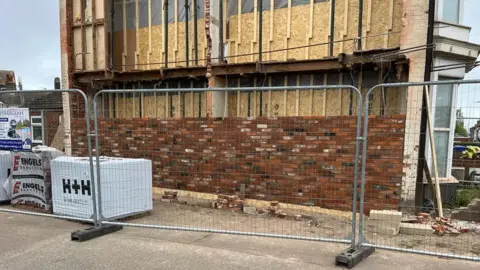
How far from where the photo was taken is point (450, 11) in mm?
6281

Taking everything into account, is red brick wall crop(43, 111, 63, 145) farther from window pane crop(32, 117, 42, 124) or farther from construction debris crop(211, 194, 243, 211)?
construction debris crop(211, 194, 243, 211)

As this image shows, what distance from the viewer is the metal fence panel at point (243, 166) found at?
565cm

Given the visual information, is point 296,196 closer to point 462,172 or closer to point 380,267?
point 380,267

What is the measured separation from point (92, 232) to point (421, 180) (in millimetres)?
5384

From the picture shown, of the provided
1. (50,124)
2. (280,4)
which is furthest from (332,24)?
(50,124)

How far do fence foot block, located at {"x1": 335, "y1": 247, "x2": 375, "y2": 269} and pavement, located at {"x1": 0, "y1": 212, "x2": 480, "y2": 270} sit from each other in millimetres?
67

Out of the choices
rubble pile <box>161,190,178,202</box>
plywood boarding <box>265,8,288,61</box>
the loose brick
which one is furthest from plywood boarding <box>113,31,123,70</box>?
the loose brick

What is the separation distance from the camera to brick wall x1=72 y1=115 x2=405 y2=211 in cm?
569

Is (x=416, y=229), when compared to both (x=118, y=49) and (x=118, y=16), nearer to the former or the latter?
(x=118, y=49)

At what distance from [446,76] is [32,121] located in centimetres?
808

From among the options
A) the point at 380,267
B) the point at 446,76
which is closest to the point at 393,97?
the point at 446,76

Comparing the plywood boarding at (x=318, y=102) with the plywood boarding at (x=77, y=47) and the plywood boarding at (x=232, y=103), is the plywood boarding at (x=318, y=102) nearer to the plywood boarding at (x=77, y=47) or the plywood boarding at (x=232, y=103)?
the plywood boarding at (x=232, y=103)

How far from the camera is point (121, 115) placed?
29.6 ft

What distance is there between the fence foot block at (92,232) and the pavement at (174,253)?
0.08 m
